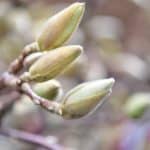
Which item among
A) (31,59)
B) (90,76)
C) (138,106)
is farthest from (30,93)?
(90,76)

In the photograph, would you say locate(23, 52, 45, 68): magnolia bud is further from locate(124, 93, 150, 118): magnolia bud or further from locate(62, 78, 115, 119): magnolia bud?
locate(124, 93, 150, 118): magnolia bud

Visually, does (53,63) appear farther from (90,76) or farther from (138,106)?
(90,76)

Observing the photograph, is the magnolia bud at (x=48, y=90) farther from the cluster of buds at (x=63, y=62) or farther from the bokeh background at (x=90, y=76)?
the bokeh background at (x=90, y=76)

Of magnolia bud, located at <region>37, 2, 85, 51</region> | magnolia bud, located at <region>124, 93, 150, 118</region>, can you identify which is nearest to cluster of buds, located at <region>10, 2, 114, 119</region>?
magnolia bud, located at <region>37, 2, 85, 51</region>

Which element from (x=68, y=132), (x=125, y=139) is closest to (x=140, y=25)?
(x=68, y=132)

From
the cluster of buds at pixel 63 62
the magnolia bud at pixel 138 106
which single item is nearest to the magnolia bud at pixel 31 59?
the cluster of buds at pixel 63 62

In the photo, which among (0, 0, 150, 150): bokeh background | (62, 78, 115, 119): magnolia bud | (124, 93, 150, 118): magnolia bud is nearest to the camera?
(62, 78, 115, 119): magnolia bud

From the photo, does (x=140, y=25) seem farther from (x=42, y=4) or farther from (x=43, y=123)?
(x=43, y=123)
